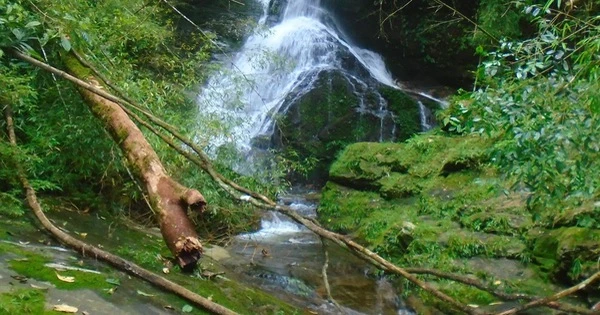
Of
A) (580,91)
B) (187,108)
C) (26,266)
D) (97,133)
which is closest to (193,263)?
(26,266)

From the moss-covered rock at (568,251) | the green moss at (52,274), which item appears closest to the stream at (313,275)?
the moss-covered rock at (568,251)

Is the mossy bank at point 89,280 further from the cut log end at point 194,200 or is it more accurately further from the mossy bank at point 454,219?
the mossy bank at point 454,219

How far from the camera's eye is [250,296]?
4.52 meters

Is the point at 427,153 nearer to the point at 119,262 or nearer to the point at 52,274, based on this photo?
the point at 119,262

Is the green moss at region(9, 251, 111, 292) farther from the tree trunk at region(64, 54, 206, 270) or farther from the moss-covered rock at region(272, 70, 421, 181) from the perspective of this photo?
the moss-covered rock at region(272, 70, 421, 181)

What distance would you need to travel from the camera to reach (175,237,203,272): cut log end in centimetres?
390

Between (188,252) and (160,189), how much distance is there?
559 millimetres

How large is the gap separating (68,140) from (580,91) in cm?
429

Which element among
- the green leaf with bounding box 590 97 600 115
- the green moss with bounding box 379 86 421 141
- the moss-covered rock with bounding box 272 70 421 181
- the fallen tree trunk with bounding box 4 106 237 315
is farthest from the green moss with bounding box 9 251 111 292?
the green moss with bounding box 379 86 421 141

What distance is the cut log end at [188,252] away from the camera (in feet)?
12.8

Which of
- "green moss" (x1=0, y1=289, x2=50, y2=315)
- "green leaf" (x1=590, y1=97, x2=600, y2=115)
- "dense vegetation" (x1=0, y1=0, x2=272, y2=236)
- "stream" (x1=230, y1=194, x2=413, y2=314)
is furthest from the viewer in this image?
"stream" (x1=230, y1=194, x2=413, y2=314)

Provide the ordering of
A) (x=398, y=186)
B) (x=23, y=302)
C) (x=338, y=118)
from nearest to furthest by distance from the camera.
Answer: (x=23, y=302)
(x=398, y=186)
(x=338, y=118)

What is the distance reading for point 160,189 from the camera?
4.22m

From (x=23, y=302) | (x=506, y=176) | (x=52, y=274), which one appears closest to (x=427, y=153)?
(x=506, y=176)
